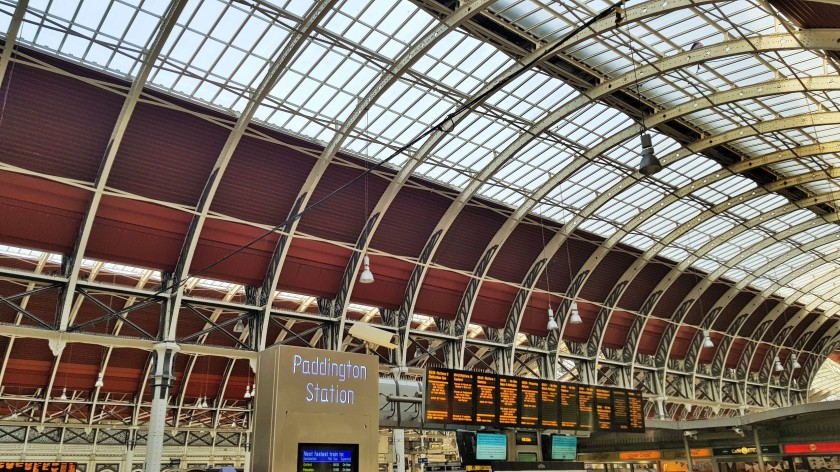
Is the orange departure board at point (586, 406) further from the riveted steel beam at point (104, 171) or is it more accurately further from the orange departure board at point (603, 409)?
the riveted steel beam at point (104, 171)

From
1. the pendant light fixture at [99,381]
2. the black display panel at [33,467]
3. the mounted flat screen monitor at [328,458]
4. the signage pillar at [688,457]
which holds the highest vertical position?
the pendant light fixture at [99,381]

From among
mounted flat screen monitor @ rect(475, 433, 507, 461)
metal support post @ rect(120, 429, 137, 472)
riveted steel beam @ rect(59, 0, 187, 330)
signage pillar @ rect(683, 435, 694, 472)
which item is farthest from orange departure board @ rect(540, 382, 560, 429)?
metal support post @ rect(120, 429, 137, 472)

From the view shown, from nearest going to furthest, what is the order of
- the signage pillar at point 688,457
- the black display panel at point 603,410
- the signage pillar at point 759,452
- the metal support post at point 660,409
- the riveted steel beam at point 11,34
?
1. the riveted steel beam at point 11,34
2. the black display panel at point 603,410
3. the signage pillar at point 759,452
4. the signage pillar at point 688,457
5. the metal support post at point 660,409

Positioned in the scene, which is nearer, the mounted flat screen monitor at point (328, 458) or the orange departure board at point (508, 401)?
the mounted flat screen monitor at point (328, 458)

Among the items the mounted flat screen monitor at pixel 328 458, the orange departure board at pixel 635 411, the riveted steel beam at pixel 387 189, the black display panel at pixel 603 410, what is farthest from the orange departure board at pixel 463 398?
the mounted flat screen monitor at pixel 328 458

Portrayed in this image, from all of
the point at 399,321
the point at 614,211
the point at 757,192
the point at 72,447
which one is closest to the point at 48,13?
the point at 399,321

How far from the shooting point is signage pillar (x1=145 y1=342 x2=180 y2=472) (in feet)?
67.9

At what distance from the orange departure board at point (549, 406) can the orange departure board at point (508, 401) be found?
1213 millimetres

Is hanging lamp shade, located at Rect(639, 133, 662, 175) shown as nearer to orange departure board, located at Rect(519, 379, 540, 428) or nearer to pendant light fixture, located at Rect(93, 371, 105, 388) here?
orange departure board, located at Rect(519, 379, 540, 428)

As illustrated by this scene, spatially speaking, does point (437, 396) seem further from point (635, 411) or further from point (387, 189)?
point (387, 189)

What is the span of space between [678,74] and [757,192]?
42.9ft

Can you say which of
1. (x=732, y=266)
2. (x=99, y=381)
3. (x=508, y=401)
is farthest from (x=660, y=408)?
(x=99, y=381)

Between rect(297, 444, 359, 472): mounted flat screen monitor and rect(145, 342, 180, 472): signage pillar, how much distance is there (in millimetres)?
16504

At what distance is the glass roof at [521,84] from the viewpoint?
1942 centimetres
